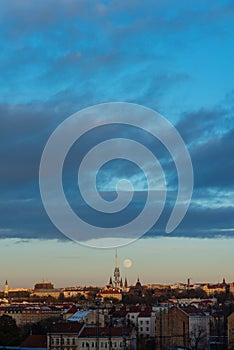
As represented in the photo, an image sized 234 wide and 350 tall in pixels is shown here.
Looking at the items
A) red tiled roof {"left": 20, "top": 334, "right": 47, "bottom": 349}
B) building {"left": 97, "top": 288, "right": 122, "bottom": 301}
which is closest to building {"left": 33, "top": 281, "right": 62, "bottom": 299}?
building {"left": 97, "top": 288, "right": 122, "bottom": 301}

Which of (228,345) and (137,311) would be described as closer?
(228,345)

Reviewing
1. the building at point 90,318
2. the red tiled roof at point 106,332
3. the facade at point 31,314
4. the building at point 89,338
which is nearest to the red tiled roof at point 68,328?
the building at point 89,338

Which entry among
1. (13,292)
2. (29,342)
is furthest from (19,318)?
(13,292)

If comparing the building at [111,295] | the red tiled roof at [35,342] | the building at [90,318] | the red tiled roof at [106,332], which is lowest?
the red tiled roof at [35,342]

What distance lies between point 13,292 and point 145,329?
103 metres

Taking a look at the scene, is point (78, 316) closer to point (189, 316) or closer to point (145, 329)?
point (145, 329)

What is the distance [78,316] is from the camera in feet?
159

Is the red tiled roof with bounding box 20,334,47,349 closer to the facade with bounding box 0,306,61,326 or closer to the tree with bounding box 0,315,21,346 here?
the tree with bounding box 0,315,21,346

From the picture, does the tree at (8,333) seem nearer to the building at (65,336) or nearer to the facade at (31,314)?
the building at (65,336)

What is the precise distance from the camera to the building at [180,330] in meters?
39.5

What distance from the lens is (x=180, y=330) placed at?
41.4 metres

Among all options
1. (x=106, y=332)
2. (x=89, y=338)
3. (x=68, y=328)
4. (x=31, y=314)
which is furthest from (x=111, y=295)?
(x=89, y=338)

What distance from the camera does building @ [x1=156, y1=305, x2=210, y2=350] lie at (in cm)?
3953

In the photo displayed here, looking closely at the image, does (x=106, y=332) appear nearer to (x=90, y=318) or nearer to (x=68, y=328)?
(x=68, y=328)
